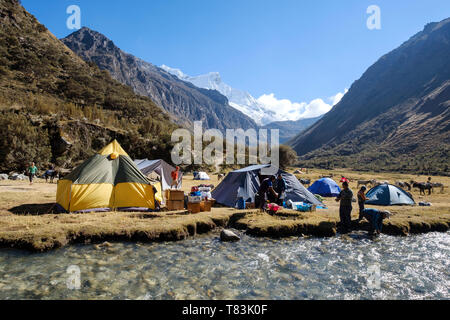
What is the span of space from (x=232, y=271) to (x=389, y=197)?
1458cm

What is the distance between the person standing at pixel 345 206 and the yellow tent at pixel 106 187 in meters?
8.97

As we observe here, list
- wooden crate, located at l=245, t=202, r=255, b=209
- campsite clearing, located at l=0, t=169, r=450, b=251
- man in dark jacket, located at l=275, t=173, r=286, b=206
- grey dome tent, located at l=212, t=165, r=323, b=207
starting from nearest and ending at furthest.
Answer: campsite clearing, located at l=0, t=169, r=450, b=251
man in dark jacket, located at l=275, t=173, r=286, b=206
wooden crate, located at l=245, t=202, r=255, b=209
grey dome tent, located at l=212, t=165, r=323, b=207

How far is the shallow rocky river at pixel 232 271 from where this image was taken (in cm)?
622

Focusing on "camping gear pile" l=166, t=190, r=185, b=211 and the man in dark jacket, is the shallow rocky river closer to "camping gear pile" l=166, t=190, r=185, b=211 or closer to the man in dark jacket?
"camping gear pile" l=166, t=190, r=185, b=211

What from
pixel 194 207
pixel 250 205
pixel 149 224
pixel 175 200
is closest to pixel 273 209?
pixel 250 205

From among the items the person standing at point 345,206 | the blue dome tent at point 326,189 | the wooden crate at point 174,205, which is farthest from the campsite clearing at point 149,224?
the blue dome tent at point 326,189

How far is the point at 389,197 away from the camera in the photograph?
17.4m

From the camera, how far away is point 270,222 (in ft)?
37.6

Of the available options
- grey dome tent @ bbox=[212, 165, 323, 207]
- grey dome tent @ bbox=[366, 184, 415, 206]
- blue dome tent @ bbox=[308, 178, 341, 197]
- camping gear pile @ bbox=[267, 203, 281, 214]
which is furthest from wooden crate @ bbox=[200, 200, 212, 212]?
blue dome tent @ bbox=[308, 178, 341, 197]

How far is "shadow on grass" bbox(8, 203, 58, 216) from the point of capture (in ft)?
39.9

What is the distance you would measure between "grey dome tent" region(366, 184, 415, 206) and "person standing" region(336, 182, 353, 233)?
719cm

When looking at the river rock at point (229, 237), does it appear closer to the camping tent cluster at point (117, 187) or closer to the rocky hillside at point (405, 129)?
the camping tent cluster at point (117, 187)

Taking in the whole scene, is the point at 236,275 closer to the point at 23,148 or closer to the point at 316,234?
the point at 316,234

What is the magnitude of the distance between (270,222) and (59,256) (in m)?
7.78
